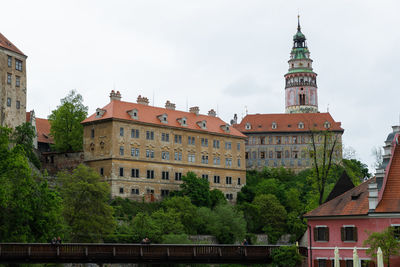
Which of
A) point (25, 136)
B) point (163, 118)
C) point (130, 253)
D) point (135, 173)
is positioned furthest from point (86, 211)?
point (163, 118)

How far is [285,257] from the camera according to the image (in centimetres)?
4791

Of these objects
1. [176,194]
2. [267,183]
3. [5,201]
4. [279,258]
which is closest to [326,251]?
[279,258]

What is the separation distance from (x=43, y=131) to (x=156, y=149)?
2204 centimetres

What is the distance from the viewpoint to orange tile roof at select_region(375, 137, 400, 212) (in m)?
46.8

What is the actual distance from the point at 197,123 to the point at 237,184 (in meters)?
11.1

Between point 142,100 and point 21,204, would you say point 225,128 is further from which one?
point 21,204

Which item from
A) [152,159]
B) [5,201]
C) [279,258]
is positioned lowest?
[279,258]

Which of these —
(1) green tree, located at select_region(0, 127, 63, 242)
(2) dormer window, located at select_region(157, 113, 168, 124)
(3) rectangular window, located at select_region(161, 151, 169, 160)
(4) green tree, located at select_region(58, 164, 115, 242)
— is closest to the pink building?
(1) green tree, located at select_region(0, 127, 63, 242)

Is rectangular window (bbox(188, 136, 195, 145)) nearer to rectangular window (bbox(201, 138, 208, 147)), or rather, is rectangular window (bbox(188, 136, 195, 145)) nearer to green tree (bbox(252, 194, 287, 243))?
rectangular window (bbox(201, 138, 208, 147))

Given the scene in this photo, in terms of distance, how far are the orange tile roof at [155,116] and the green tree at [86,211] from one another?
2202 centimetres

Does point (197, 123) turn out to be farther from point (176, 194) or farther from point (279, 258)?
point (279, 258)

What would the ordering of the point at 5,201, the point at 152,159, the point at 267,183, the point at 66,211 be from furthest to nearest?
the point at 267,183 < the point at 152,159 < the point at 66,211 < the point at 5,201

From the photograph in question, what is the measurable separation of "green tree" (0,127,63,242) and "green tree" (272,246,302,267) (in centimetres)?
1723

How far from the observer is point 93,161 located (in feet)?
285
